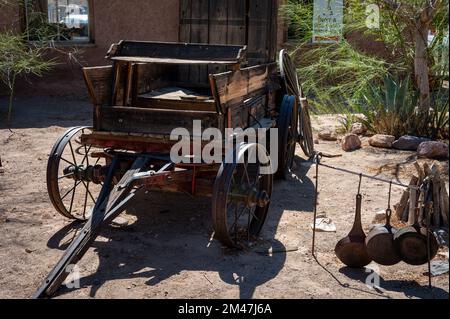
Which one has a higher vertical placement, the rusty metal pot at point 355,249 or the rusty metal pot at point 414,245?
the rusty metal pot at point 414,245

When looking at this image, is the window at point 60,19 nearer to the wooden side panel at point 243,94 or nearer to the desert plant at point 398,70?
the desert plant at point 398,70

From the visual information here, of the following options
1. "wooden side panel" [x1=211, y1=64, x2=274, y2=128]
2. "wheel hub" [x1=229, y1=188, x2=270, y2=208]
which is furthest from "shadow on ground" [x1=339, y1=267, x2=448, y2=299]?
"wooden side panel" [x1=211, y1=64, x2=274, y2=128]

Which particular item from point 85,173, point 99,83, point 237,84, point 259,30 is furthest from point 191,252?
point 259,30

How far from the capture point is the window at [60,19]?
11.2m

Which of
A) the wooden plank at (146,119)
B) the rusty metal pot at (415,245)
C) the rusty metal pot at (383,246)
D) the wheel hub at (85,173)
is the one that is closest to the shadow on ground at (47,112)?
the wheel hub at (85,173)

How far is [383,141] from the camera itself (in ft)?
25.9

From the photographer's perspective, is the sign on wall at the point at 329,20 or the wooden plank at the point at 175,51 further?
the sign on wall at the point at 329,20

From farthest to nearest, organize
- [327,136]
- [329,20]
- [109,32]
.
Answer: [109,32]
[329,20]
[327,136]

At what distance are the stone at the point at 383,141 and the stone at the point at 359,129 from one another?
0.58 metres

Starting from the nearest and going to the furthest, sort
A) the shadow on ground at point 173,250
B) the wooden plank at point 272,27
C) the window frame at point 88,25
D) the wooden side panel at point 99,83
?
the shadow on ground at point 173,250, the wooden side panel at point 99,83, the wooden plank at point 272,27, the window frame at point 88,25

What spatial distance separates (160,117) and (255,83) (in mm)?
1220

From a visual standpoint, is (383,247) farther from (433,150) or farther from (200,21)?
(200,21)

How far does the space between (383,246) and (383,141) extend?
4.33 metres

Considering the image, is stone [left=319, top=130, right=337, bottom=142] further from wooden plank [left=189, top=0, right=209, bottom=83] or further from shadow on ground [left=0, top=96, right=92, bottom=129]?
shadow on ground [left=0, top=96, right=92, bottom=129]
